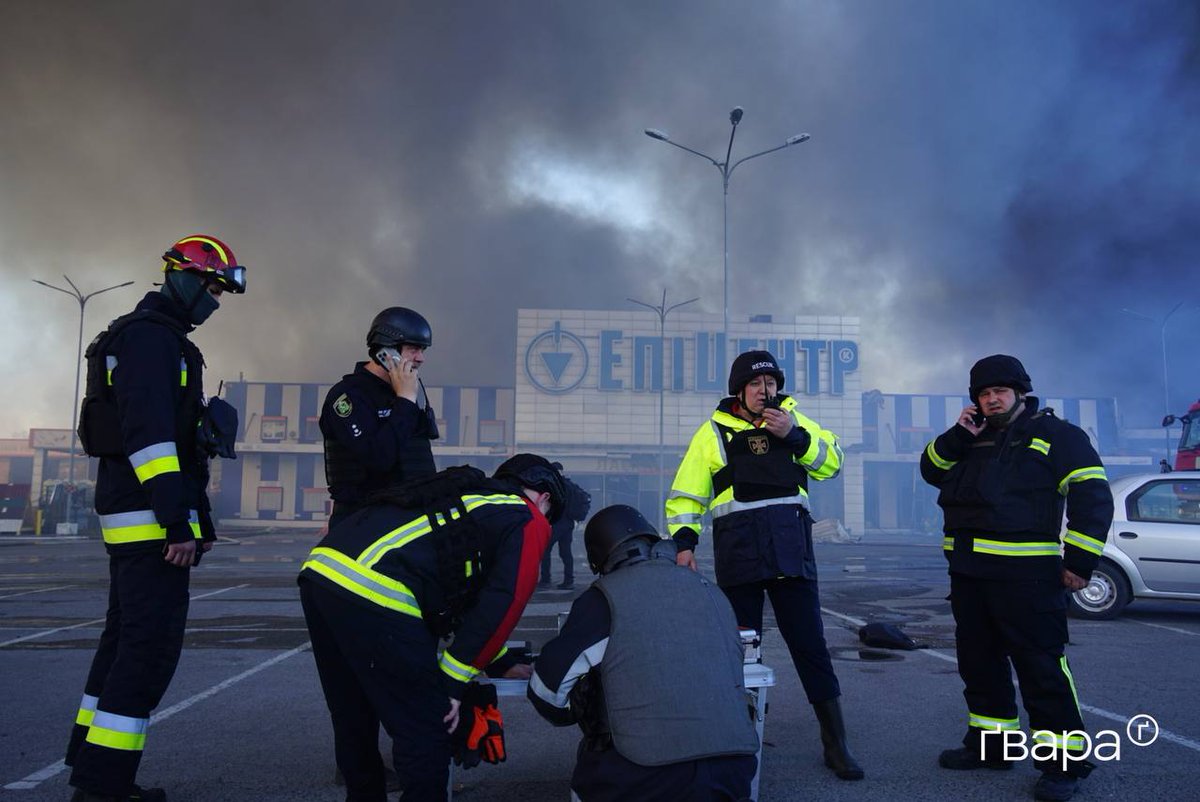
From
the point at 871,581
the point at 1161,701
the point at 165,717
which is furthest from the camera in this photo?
the point at 871,581

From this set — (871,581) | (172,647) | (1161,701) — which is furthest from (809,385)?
(172,647)

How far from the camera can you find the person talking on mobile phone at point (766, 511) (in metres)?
3.86

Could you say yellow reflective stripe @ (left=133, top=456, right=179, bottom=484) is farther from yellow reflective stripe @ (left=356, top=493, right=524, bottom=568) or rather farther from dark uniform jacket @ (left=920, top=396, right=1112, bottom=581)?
dark uniform jacket @ (left=920, top=396, right=1112, bottom=581)

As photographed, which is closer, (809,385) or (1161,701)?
(1161,701)

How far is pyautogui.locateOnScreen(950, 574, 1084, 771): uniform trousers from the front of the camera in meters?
3.66

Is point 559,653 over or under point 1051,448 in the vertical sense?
under

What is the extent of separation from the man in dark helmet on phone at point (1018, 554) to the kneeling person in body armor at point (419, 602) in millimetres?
2235

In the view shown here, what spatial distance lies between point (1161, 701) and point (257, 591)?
9.98 metres

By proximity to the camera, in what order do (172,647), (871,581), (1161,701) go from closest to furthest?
(172,647) < (1161,701) < (871,581)

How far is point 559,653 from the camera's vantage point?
2.61m

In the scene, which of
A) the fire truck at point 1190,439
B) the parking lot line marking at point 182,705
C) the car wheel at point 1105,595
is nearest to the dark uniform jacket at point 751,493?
the parking lot line marking at point 182,705

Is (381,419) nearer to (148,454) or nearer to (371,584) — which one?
(148,454)

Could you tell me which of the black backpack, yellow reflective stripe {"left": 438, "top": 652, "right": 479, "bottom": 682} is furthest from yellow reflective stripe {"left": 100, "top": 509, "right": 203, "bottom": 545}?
yellow reflective stripe {"left": 438, "top": 652, "right": 479, "bottom": 682}

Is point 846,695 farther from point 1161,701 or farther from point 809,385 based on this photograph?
point 809,385
